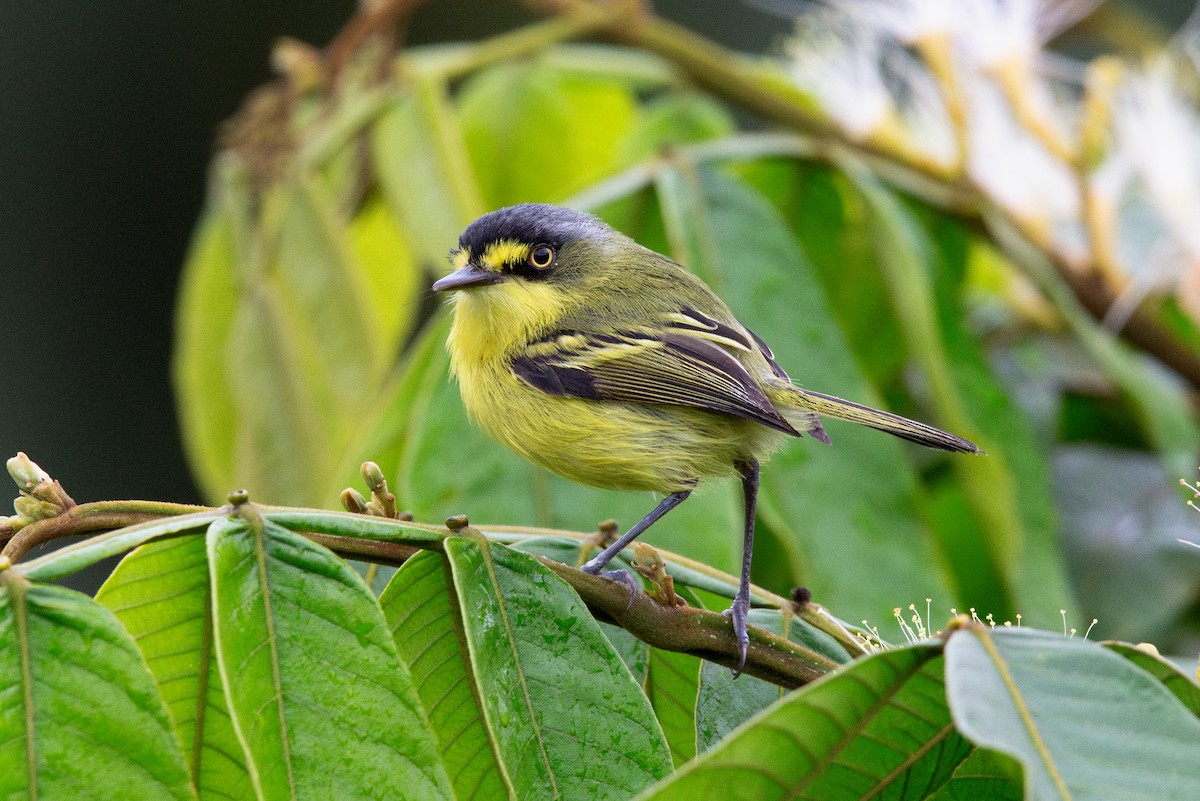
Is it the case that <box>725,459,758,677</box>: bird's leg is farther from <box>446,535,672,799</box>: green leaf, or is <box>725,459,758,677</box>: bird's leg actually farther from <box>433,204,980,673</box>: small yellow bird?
<box>446,535,672,799</box>: green leaf

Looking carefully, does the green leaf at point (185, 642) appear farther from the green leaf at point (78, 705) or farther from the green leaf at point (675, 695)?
the green leaf at point (675, 695)

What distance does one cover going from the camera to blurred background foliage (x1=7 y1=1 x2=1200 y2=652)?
7.63 ft

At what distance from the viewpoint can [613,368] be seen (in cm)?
214

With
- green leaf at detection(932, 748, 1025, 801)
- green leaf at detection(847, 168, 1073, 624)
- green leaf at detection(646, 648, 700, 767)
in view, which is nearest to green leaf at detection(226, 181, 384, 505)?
green leaf at detection(847, 168, 1073, 624)

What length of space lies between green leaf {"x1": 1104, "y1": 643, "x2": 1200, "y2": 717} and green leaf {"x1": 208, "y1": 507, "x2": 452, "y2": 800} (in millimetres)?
627

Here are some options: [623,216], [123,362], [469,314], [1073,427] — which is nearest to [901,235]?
[623,216]

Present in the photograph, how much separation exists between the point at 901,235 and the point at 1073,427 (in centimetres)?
108

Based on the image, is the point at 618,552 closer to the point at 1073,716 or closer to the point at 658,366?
the point at 658,366

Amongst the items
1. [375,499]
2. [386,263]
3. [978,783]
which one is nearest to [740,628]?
[978,783]

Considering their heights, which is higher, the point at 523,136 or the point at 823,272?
the point at 523,136

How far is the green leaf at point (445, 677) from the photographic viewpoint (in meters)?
1.29

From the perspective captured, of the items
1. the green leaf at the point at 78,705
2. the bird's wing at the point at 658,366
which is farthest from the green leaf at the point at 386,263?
the green leaf at the point at 78,705

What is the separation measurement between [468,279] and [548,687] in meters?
1.09

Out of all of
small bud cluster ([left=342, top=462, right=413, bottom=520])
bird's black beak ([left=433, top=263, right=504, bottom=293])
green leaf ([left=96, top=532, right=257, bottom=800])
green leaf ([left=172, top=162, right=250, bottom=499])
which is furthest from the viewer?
green leaf ([left=172, top=162, right=250, bottom=499])
